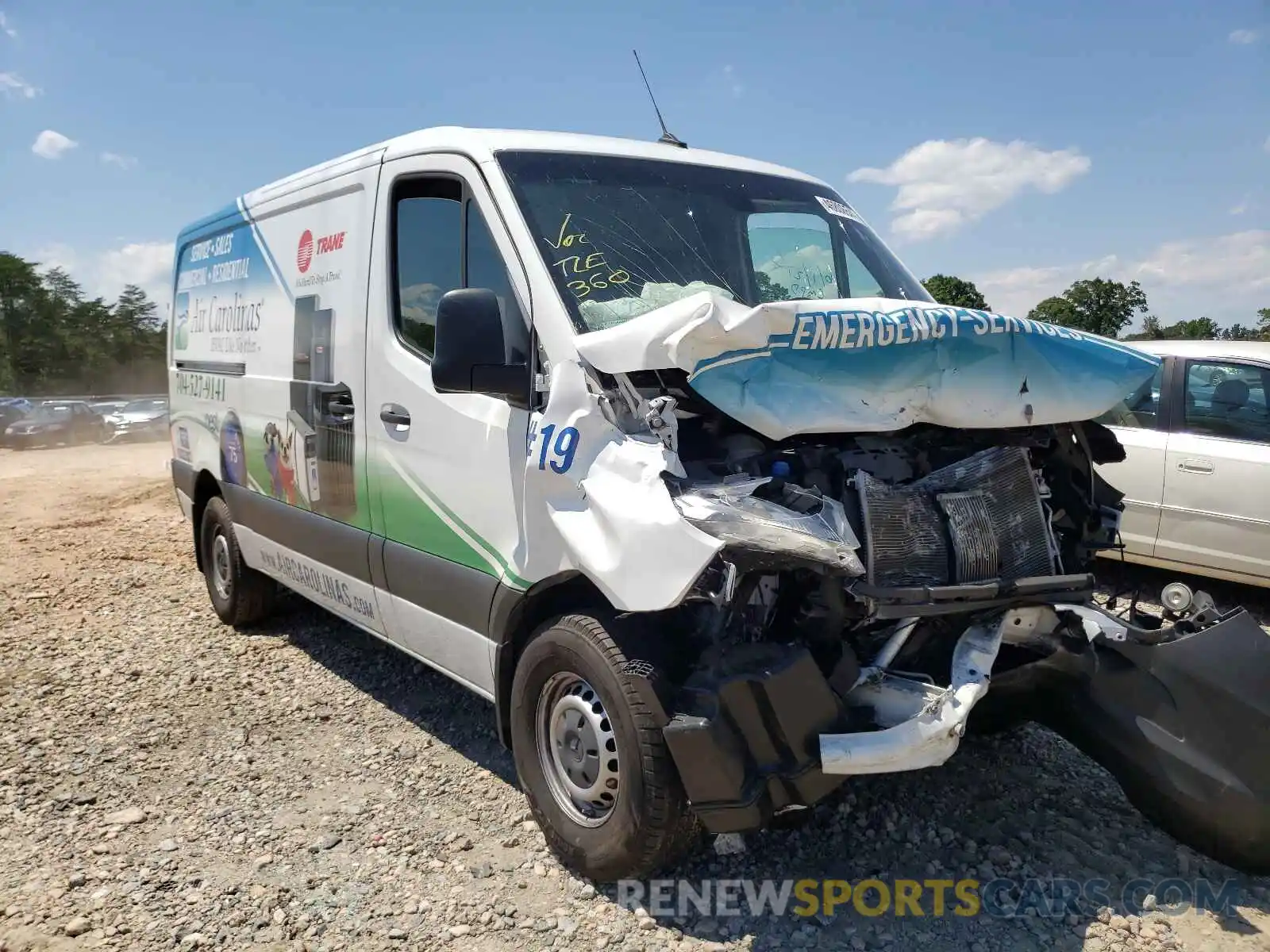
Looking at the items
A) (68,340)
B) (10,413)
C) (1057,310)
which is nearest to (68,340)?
(68,340)

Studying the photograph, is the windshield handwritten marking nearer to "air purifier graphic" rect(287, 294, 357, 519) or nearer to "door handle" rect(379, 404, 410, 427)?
"door handle" rect(379, 404, 410, 427)

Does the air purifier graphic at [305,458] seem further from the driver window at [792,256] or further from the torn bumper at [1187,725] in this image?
the torn bumper at [1187,725]

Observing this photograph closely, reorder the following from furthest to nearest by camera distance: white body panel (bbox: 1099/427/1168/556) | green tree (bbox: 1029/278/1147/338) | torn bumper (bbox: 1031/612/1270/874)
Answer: green tree (bbox: 1029/278/1147/338) < white body panel (bbox: 1099/427/1168/556) < torn bumper (bbox: 1031/612/1270/874)

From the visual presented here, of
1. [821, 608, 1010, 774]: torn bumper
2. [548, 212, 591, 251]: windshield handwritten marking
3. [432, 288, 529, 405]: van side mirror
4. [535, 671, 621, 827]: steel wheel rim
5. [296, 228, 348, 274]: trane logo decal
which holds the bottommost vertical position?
[535, 671, 621, 827]: steel wheel rim

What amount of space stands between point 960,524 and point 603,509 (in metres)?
1.18

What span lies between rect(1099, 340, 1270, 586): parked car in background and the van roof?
10.5 ft

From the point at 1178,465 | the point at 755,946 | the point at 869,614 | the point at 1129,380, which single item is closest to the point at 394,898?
the point at 755,946

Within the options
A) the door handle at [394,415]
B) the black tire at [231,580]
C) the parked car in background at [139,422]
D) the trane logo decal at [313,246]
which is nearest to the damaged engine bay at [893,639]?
the door handle at [394,415]

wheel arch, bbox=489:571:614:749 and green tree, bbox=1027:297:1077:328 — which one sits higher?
green tree, bbox=1027:297:1077:328

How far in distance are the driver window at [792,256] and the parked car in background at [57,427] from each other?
82.5 ft

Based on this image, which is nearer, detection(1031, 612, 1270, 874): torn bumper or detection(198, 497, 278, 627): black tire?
detection(1031, 612, 1270, 874): torn bumper

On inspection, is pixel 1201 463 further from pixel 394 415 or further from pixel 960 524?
pixel 394 415

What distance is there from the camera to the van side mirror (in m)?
2.99

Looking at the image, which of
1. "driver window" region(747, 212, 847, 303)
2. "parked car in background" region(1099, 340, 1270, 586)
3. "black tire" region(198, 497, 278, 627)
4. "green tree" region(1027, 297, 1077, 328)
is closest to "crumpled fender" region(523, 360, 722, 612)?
"driver window" region(747, 212, 847, 303)
